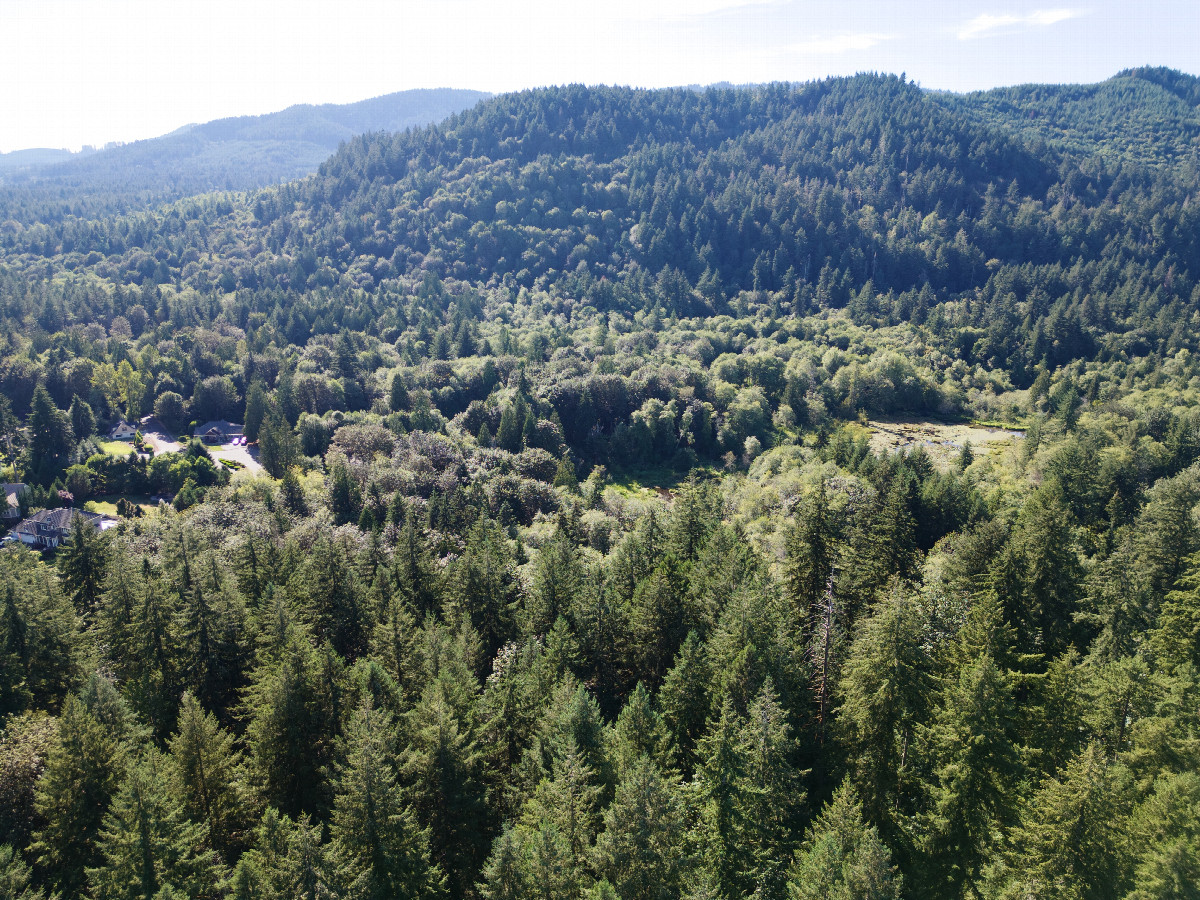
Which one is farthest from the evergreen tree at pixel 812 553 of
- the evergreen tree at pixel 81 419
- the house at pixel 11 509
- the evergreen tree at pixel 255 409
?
the evergreen tree at pixel 81 419

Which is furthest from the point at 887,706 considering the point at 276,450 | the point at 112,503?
the point at 112,503

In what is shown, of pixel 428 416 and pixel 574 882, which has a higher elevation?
pixel 574 882

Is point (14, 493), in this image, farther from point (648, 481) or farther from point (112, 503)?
point (648, 481)

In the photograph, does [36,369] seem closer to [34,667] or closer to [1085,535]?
[34,667]

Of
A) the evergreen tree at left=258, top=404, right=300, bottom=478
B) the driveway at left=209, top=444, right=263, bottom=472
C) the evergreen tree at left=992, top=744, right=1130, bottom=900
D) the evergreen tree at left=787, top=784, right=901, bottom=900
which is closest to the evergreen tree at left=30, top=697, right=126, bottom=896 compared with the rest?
the evergreen tree at left=787, top=784, right=901, bottom=900

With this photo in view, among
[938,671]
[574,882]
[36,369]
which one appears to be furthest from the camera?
[36,369]

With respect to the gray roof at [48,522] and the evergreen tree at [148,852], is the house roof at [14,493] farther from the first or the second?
the evergreen tree at [148,852]

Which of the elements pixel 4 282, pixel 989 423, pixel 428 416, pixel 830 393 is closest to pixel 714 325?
pixel 830 393
